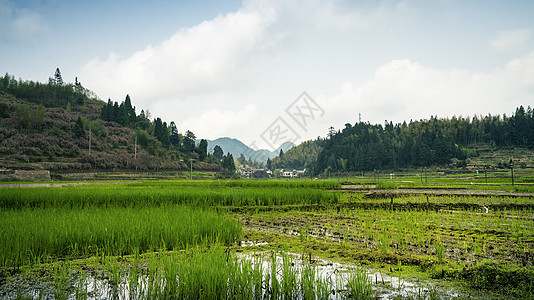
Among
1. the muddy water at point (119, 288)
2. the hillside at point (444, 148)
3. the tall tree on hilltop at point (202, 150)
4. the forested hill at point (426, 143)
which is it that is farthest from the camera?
the tall tree on hilltop at point (202, 150)

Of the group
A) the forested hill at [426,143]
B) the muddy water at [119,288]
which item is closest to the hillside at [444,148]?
the forested hill at [426,143]

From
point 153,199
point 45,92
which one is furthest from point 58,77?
point 153,199

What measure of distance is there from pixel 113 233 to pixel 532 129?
111m

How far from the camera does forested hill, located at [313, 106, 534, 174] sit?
82625 mm

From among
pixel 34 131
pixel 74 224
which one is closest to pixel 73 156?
pixel 34 131

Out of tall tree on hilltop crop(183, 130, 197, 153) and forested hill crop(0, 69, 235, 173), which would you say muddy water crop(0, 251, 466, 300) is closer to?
forested hill crop(0, 69, 235, 173)

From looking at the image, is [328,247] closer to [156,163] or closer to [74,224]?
[74,224]

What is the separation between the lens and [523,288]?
323 cm

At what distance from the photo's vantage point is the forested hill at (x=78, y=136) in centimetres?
5678

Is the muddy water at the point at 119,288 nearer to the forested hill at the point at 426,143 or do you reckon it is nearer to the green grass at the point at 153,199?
the green grass at the point at 153,199

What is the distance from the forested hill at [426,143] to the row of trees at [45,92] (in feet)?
313

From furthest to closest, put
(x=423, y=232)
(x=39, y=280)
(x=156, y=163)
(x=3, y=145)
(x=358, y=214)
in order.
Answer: (x=156, y=163) → (x=3, y=145) → (x=358, y=214) → (x=423, y=232) → (x=39, y=280)

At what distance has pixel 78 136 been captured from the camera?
7088 centimetres

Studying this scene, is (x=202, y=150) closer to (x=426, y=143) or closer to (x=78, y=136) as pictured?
(x=78, y=136)
